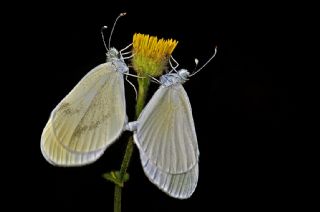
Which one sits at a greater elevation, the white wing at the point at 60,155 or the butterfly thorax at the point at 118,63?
the butterfly thorax at the point at 118,63

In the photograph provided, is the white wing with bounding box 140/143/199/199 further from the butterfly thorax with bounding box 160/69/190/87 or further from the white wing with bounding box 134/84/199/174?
the butterfly thorax with bounding box 160/69/190/87

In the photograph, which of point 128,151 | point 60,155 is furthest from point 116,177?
point 60,155

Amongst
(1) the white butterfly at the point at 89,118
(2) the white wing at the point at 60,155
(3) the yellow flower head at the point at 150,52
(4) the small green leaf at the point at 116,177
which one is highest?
(3) the yellow flower head at the point at 150,52

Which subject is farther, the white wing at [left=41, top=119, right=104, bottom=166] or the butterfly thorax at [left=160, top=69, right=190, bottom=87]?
the butterfly thorax at [left=160, top=69, right=190, bottom=87]

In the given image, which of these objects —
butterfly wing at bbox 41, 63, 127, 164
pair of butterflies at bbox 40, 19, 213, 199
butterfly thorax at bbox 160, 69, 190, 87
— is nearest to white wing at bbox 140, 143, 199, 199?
pair of butterflies at bbox 40, 19, 213, 199

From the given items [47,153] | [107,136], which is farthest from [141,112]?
[47,153]

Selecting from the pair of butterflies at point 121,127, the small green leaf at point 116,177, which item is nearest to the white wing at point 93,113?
the pair of butterflies at point 121,127

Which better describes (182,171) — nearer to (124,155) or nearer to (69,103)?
(124,155)

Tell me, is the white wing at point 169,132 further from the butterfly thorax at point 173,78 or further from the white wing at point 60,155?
the white wing at point 60,155
